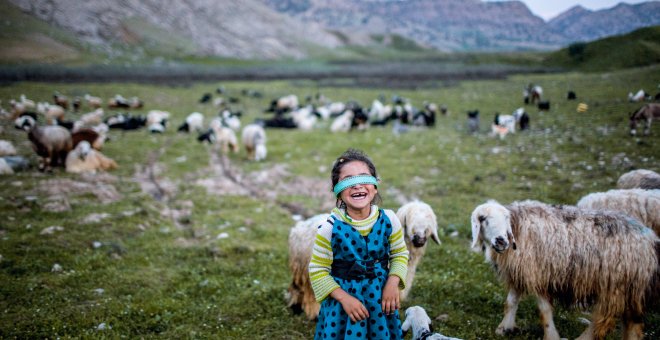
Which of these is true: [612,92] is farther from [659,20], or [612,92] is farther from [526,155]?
[526,155]

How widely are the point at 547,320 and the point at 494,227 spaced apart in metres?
1.51

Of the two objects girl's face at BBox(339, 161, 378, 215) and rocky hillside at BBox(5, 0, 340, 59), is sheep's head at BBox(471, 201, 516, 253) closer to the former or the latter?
girl's face at BBox(339, 161, 378, 215)

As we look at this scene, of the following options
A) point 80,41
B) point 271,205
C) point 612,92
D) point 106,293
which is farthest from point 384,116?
point 80,41

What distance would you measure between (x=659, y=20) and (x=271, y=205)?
23468 mm

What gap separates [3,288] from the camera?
253 inches

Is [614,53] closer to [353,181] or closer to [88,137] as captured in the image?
[88,137]

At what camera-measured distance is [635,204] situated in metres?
6.28

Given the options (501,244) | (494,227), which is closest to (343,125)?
(494,227)

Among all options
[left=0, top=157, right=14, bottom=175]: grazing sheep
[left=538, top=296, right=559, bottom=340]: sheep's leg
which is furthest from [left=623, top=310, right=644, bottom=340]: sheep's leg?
[left=0, top=157, right=14, bottom=175]: grazing sheep

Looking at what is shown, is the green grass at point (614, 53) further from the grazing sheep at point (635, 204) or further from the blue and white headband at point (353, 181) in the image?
the blue and white headband at point (353, 181)

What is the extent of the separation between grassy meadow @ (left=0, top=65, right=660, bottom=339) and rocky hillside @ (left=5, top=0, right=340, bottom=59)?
91.3 metres

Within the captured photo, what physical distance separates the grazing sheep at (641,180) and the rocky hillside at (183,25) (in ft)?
358

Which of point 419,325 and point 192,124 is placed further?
point 192,124

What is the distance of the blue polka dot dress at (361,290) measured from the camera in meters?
3.43
